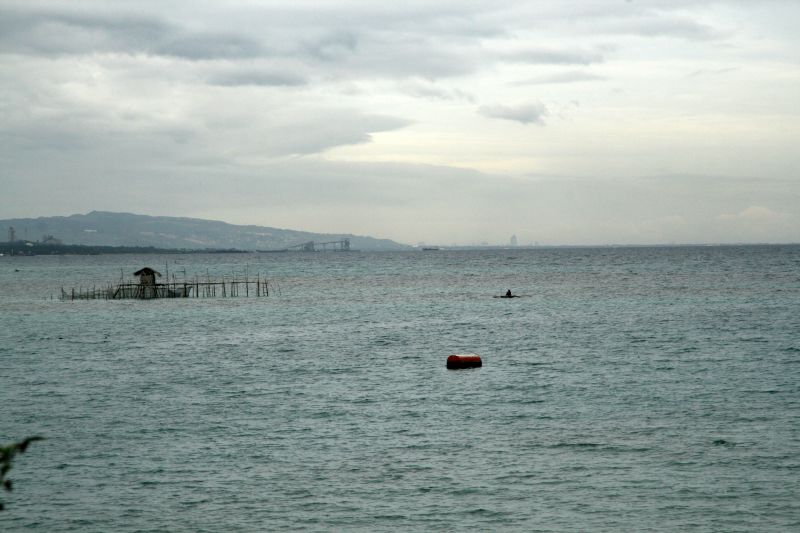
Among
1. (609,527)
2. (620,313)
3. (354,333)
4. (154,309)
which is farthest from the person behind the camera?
(154,309)

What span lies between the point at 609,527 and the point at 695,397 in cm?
1777

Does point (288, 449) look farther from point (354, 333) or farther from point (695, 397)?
point (354, 333)

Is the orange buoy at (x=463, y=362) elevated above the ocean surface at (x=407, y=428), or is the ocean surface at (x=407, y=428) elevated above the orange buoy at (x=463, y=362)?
the orange buoy at (x=463, y=362)

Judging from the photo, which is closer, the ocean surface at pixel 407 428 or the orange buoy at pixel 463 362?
the ocean surface at pixel 407 428

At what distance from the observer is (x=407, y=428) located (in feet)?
109

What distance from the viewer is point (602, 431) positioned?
32062 millimetres

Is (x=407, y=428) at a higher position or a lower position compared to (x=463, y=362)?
lower

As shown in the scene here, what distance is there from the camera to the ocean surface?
78.6ft

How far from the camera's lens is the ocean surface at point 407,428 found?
78.6ft

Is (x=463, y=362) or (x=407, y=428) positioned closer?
(x=407, y=428)

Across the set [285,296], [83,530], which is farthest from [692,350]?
[285,296]

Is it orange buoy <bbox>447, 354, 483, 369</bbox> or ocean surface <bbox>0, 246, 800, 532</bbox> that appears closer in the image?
ocean surface <bbox>0, 246, 800, 532</bbox>

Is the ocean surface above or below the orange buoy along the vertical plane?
below

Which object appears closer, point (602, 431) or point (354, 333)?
point (602, 431)
